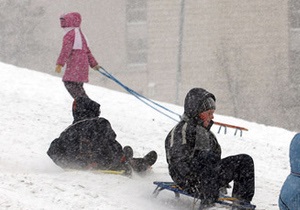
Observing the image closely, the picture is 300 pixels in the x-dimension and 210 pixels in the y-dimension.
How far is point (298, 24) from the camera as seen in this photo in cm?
3734

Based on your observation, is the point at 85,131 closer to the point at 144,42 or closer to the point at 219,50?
the point at 219,50

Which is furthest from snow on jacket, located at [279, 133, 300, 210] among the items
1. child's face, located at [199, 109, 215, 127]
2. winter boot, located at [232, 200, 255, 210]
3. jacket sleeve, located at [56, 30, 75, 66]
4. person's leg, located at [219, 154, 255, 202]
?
jacket sleeve, located at [56, 30, 75, 66]

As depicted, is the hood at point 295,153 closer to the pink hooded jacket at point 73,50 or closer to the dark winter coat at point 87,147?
the dark winter coat at point 87,147

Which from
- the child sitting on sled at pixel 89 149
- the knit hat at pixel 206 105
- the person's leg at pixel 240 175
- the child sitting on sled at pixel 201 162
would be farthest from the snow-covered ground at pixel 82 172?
the knit hat at pixel 206 105

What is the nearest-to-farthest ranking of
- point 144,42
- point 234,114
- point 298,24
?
1. point 234,114
2. point 298,24
3. point 144,42

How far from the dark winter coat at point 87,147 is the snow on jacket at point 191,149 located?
130 centimetres

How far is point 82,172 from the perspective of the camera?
7.79 metres

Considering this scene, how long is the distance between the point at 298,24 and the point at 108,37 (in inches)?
410

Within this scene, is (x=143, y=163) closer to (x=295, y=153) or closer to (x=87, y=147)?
(x=87, y=147)

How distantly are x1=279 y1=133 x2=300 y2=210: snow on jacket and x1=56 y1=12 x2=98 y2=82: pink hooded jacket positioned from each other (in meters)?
5.06

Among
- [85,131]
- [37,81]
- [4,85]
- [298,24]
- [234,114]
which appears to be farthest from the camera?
[298,24]

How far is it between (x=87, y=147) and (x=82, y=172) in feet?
1.31

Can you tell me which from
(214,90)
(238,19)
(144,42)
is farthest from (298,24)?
(144,42)

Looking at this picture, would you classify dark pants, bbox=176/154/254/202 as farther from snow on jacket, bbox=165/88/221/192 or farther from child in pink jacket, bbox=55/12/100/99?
child in pink jacket, bbox=55/12/100/99
